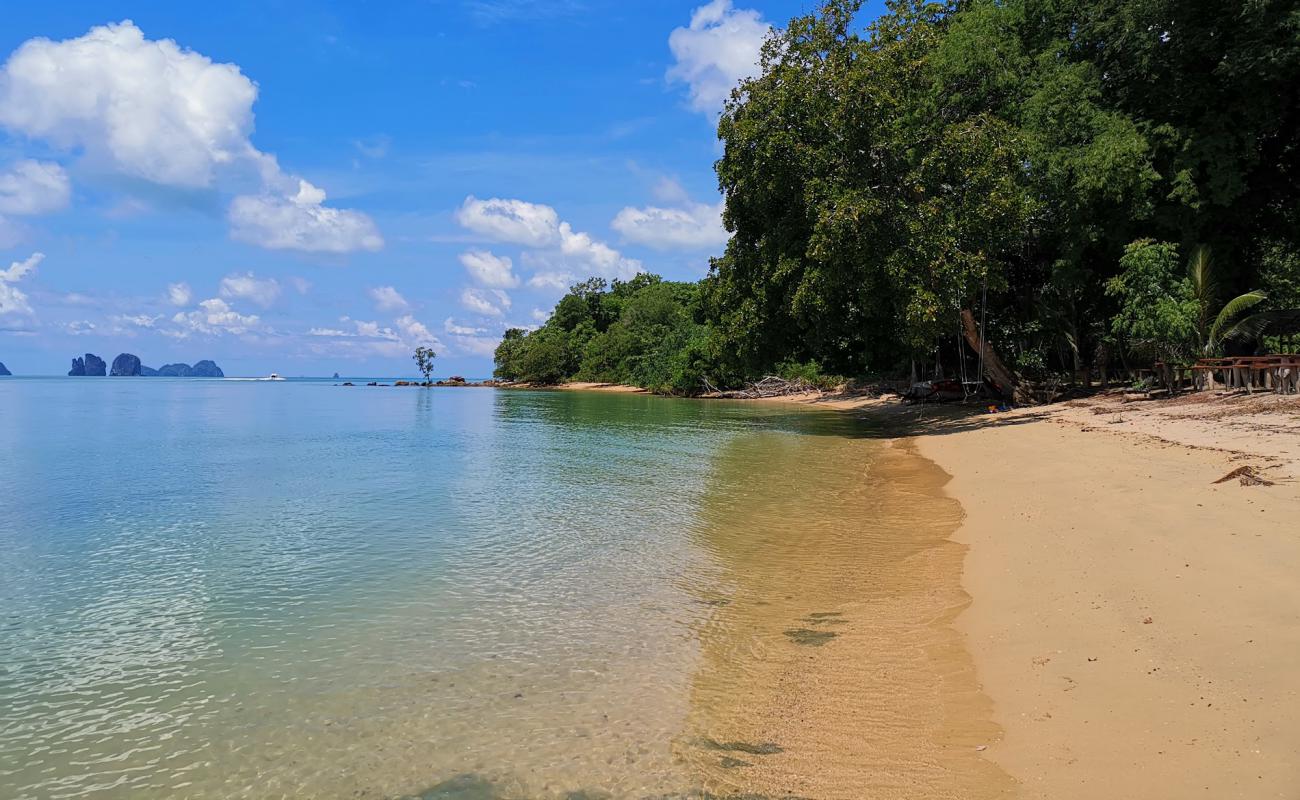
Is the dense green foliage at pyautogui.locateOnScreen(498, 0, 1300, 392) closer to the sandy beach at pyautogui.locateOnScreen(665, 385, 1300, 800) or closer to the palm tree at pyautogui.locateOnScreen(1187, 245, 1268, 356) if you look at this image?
the palm tree at pyautogui.locateOnScreen(1187, 245, 1268, 356)

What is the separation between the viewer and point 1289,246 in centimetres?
2858

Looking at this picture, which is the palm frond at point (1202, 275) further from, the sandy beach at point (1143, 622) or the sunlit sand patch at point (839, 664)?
the sunlit sand patch at point (839, 664)

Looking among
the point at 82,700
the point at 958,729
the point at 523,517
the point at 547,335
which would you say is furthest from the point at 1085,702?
the point at 547,335

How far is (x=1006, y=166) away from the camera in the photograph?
68.8ft

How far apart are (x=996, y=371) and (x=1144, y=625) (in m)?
24.6

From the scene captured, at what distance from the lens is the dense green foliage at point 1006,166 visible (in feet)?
66.0

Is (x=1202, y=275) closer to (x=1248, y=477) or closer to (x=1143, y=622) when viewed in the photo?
(x=1248, y=477)

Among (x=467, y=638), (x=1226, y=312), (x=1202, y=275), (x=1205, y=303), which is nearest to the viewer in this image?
(x=467, y=638)

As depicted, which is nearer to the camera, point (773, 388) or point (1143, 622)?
point (1143, 622)

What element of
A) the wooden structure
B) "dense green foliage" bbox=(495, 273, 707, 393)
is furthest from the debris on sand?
"dense green foliage" bbox=(495, 273, 707, 393)

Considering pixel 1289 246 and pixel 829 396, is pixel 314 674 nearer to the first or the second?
pixel 1289 246

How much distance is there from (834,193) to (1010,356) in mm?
17914

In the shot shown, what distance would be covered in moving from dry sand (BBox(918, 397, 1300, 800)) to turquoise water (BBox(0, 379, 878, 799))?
93.0 inches

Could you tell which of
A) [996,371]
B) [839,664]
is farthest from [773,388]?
[839,664]
